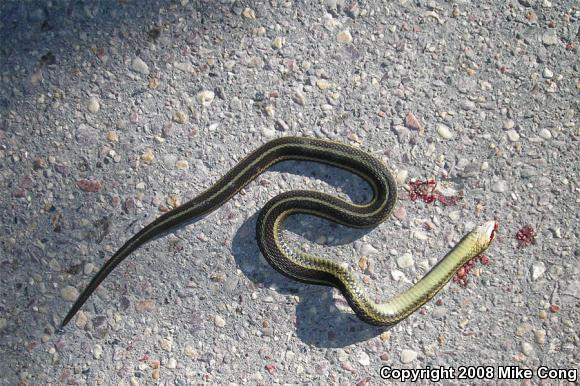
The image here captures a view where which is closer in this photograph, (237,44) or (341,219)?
(341,219)

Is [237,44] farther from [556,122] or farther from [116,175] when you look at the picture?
[556,122]

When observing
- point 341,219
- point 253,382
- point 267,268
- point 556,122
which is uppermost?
point 556,122

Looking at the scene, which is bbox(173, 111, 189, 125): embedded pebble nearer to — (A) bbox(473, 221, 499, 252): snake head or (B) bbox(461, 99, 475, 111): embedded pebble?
(B) bbox(461, 99, 475, 111): embedded pebble

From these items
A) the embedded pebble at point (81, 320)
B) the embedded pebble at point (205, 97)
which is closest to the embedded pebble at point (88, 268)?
the embedded pebble at point (81, 320)

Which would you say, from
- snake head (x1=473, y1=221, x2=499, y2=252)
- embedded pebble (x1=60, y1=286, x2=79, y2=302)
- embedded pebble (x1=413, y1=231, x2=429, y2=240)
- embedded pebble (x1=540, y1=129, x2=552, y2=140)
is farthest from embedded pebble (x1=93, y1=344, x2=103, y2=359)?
embedded pebble (x1=540, y1=129, x2=552, y2=140)

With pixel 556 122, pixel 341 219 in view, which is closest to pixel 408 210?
pixel 341 219

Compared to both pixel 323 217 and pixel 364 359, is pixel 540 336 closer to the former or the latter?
pixel 364 359
